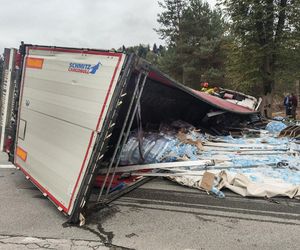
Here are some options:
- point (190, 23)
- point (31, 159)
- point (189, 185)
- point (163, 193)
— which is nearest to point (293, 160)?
point (189, 185)

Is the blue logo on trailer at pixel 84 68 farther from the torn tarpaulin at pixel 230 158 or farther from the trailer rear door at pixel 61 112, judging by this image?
the torn tarpaulin at pixel 230 158

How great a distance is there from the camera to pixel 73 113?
439 cm

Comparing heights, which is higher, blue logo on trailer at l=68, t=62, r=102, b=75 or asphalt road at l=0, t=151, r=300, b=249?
blue logo on trailer at l=68, t=62, r=102, b=75

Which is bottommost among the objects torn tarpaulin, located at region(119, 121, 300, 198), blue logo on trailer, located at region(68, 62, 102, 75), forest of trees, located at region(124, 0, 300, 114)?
torn tarpaulin, located at region(119, 121, 300, 198)

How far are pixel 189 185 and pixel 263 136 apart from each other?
4115 mm

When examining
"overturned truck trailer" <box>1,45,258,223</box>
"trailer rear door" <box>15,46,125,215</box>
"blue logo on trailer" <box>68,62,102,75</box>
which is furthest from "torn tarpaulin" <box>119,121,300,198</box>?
"blue logo on trailer" <box>68,62,102,75</box>

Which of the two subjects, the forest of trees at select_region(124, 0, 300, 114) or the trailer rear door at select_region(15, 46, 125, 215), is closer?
the trailer rear door at select_region(15, 46, 125, 215)

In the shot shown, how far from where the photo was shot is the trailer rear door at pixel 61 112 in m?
4.02

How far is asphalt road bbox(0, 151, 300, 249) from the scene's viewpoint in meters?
3.47

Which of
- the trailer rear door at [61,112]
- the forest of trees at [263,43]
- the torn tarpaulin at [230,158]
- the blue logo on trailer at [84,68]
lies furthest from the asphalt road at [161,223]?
the forest of trees at [263,43]

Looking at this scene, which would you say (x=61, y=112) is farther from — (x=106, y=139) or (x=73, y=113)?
(x=106, y=139)

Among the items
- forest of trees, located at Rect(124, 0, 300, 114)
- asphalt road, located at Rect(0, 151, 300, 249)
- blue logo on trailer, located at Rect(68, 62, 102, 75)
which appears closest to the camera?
asphalt road, located at Rect(0, 151, 300, 249)

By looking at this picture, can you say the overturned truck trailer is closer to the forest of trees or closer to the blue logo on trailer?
the blue logo on trailer

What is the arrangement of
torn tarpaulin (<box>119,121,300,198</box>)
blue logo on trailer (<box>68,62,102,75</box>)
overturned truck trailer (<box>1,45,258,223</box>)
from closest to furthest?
overturned truck trailer (<box>1,45,258,223</box>) < blue logo on trailer (<box>68,62,102,75</box>) < torn tarpaulin (<box>119,121,300,198</box>)
